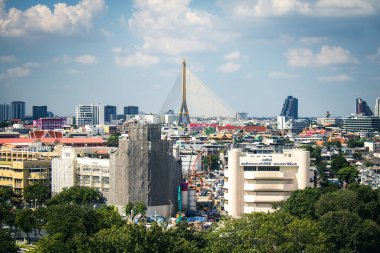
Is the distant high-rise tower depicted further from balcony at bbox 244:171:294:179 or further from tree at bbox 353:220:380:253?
tree at bbox 353:220:380:253

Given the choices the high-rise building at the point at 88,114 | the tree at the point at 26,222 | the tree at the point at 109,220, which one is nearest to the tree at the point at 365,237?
the tree at the point at 109,220

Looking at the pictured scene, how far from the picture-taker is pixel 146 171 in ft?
151

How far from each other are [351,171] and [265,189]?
23.0 metres

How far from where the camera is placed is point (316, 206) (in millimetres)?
36844

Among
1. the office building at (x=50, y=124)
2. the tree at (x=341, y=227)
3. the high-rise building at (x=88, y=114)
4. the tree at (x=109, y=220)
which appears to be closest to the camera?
the tree at (x=341, y=227)

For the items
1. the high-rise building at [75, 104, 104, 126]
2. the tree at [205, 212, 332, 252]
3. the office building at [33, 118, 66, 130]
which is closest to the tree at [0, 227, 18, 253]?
the tree at [205, 212, 332, 252]

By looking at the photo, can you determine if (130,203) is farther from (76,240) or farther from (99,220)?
(76,240)

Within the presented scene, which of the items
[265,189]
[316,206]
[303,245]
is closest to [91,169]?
[265,189]

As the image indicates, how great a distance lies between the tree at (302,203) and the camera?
38.1m

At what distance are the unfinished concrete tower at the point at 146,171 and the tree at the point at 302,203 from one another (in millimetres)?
9131

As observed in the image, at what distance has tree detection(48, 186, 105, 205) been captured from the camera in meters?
45.9

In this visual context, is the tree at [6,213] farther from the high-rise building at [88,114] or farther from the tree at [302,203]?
the high-rise building at [88,114]

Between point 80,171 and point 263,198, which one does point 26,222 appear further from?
point 80,171

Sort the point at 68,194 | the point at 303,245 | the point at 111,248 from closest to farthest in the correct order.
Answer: the point at 111,248, the point at 303,245, the point at 68,194
